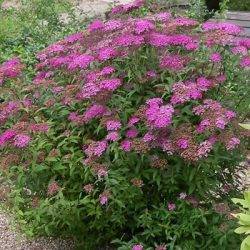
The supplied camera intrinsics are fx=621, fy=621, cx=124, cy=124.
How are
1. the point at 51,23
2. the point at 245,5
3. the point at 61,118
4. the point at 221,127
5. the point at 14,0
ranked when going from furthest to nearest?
the point at 14,0
the point at 245,5
the point at 51,23
the point at 61,118
the point at 221,127

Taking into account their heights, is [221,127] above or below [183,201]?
above

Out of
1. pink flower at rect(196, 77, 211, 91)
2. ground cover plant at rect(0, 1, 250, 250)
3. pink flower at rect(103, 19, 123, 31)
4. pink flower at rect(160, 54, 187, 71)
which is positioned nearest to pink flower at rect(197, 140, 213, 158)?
ground cover plant at rect(0, 1, 250, 250)

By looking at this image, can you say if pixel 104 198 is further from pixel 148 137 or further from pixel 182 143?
pixel 182 143

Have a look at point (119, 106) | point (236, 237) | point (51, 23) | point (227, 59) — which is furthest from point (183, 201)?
point (51, 23)

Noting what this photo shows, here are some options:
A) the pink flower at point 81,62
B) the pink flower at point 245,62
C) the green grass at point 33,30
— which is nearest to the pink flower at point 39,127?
the pink flower at point 81,62

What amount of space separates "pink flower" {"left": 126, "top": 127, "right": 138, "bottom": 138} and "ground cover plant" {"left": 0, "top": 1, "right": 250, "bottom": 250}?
11 mm

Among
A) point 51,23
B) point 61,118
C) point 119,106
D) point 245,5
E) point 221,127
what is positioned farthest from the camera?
point 245,5

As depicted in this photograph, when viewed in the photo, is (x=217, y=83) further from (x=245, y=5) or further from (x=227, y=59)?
(x=245, y=5)

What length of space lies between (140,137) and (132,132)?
54 mm

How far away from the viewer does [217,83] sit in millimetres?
3494

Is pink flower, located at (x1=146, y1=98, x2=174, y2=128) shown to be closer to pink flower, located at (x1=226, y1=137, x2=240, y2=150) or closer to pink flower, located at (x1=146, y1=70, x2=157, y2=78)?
pink flower, located at (x1=146, y1=70, x2=157, y2=78)

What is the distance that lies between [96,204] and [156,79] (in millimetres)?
791

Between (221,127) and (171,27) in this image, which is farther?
(171,27)

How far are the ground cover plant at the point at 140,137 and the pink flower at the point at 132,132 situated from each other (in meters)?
0.01
